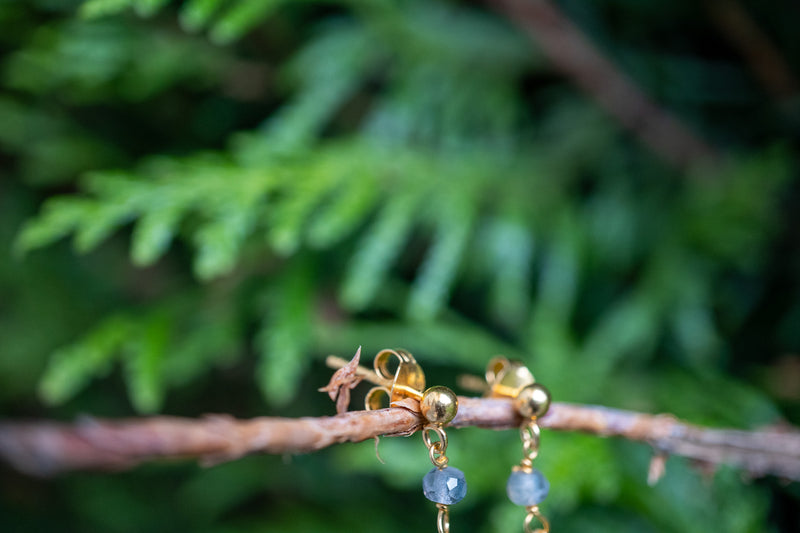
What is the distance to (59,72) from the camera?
896 millimetres

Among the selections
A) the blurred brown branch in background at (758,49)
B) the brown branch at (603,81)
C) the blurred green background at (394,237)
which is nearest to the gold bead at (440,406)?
the blurred green background at (394,237)

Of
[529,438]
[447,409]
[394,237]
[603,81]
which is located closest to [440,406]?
[447,409]

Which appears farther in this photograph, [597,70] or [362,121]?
[362,121]

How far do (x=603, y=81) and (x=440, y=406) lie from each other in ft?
2.75

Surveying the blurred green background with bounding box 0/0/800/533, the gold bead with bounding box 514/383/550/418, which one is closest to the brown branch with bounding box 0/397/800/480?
the gold bead with bounding box 514/383/550/418

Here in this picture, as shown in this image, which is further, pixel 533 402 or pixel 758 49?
pixel 758 49

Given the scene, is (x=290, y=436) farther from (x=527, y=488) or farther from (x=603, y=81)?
(x=603, y=81)

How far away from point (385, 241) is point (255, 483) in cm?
60

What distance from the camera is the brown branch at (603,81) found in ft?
3.22

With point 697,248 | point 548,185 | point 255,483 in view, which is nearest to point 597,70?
point 548,185

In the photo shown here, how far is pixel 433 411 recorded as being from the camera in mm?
317

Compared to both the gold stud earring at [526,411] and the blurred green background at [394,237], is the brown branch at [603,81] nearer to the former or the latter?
the blurred green background at [394,237]

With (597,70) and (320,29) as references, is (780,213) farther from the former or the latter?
(320,29)

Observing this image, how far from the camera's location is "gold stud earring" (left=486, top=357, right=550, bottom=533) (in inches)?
14.2
